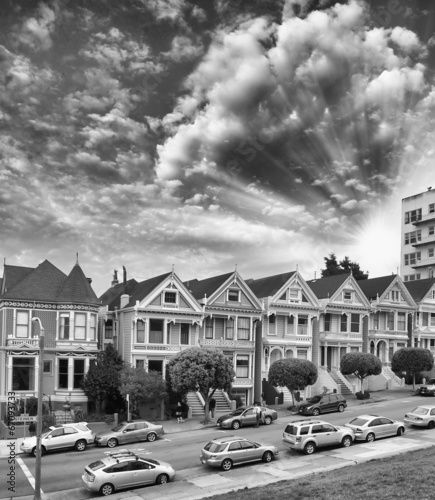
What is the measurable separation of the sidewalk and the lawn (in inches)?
681

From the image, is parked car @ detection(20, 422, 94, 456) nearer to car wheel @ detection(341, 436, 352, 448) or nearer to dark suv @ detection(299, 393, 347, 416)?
car wheel @ detection(341, 436, 352, 448)

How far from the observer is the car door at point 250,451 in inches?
1248

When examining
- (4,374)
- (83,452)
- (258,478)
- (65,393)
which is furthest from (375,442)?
(4,374)

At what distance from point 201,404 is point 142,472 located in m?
23.3

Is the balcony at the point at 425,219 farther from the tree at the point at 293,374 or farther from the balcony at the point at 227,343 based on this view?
the tree at the point at 293,374

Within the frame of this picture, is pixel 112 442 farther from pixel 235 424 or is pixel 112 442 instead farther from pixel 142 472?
pixel 235 424

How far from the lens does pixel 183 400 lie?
50062mm

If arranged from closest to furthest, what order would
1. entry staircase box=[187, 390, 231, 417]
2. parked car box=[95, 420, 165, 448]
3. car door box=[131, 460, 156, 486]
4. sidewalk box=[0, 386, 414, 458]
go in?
1. car door box=[131, 460, 156, 486]
2. parked car box=[95, 420, 165, 448]
3. sidewalk box=[0, 386, 414, 458]
4. entry staircase box=[187, 390, 231, 417]

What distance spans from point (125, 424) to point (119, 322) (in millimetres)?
17720

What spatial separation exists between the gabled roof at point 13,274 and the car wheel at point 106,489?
89.9 ft

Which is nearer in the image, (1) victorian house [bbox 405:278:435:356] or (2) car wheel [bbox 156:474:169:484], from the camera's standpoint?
(2) car wheel [bbox 156:474:169:484]

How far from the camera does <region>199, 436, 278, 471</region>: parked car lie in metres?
31.0

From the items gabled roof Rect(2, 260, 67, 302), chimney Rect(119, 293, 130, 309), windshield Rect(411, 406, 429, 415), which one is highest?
gabled roof Rect(2, 260, 67, 302)

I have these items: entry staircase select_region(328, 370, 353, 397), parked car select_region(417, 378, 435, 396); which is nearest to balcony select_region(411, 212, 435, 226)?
parked car select_region(417, 378, 435, 396)
